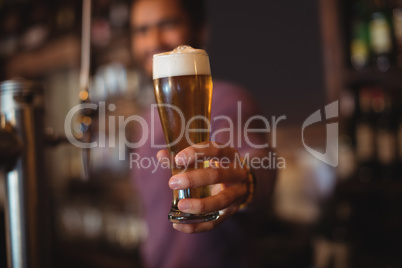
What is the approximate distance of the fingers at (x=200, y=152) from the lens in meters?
0.42

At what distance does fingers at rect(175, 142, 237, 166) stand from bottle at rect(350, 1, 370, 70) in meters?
1.63

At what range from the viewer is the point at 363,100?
1.96m

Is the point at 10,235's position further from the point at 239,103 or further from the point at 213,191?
the point at 239,103

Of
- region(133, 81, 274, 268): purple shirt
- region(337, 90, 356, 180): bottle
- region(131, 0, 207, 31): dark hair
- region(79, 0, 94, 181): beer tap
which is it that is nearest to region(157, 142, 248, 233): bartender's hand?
region(79, 0, 94, 181): beer tap

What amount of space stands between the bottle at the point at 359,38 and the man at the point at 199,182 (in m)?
1.09

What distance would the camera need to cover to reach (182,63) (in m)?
0.45

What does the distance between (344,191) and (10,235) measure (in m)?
1.65

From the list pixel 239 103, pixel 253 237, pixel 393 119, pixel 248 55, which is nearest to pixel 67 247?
pixel 248 55

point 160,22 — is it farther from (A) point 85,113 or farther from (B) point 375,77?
(B) point 375,77

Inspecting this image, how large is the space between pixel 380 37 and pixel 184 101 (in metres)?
1.69

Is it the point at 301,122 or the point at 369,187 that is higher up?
the point at 301,122

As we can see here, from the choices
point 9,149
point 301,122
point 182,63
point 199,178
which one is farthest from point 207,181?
point 301,122

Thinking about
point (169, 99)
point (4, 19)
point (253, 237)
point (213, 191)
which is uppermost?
point (4, 19)

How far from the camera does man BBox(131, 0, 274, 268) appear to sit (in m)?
0.44
